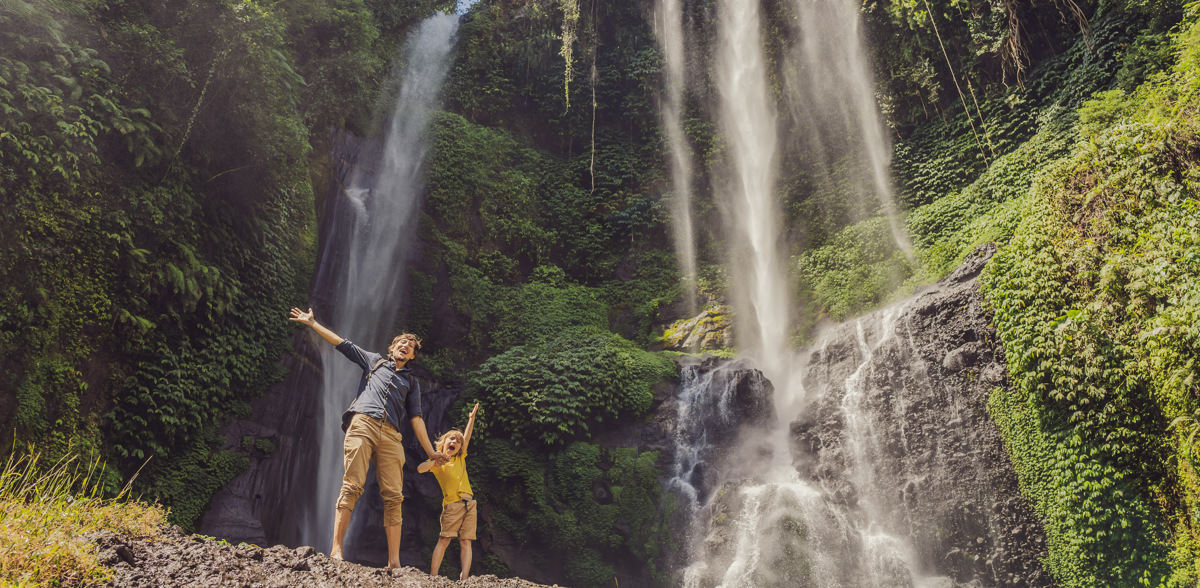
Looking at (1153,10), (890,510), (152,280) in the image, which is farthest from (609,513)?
(1153,10)

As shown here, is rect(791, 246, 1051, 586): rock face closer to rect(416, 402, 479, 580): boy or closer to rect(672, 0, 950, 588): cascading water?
rect(672, 0, 950, 588): cascading water

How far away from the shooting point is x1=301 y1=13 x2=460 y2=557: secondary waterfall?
11.7 m

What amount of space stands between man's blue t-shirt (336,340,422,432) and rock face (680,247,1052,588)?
6576 millimetres

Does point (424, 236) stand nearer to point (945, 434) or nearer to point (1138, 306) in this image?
point (945, 434)

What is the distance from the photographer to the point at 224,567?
12.7ft

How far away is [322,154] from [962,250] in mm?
13326

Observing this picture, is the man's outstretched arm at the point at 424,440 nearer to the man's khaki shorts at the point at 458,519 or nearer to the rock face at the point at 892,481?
the man's khaki shorts at the point at 458,519

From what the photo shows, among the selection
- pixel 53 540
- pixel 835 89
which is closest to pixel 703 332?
pixel 835 89

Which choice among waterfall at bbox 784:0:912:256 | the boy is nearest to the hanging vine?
waterfall at bbox 784:0:912:256

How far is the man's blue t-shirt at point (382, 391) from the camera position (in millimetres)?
5250

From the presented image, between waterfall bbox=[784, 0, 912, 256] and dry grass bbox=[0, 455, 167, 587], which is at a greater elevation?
waterfall bbox=[784, 0, 912, 256]

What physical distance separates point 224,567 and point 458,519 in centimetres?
269

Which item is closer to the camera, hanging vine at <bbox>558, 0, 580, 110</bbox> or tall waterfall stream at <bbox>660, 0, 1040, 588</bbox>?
tall waterfall stream at <bbox>660, 0, 1040, 588</bbox>

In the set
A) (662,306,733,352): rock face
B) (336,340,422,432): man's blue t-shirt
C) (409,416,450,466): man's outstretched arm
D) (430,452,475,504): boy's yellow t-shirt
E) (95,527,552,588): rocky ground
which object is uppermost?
(662,306,733,352): rock face
